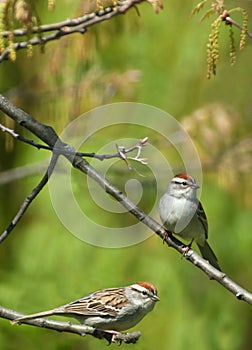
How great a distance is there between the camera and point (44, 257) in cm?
602

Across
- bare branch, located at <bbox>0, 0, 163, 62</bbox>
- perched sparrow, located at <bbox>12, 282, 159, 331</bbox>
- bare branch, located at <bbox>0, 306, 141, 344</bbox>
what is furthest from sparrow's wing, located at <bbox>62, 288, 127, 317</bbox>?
bare branch, located at <bbox>0, 0, 163, 62</bbox>

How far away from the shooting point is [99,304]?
11.8 feet

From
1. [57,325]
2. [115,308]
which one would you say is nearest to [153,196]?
[115,308]

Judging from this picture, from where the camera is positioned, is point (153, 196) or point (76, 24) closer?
A: point (76, 24)

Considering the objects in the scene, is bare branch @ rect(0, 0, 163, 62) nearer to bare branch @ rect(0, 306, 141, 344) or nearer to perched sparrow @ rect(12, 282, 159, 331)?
bare branch @ rect(0, 306, 141, 344)

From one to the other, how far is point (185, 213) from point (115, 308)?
65 centimetres

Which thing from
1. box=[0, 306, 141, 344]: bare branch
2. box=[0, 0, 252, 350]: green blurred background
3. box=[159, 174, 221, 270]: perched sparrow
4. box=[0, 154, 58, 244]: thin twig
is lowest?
box=[0, 306, 141, 344]: bare branch

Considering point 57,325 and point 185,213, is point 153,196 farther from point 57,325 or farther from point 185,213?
point 57,325

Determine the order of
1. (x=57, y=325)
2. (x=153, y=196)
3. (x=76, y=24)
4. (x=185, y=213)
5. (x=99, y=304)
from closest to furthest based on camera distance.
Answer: (x=57, y=325) < (x=76, y=24) < (x=99, y=304) < (x=185, y=213) < (x=153, y=196)

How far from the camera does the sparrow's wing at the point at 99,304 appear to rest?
3.46 metres

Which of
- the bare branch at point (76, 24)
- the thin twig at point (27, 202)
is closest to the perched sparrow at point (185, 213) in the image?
the bare branch at point (76, 24)

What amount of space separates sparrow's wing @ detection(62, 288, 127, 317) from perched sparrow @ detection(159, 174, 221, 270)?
1.37ft

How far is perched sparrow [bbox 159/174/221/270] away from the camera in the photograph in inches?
153

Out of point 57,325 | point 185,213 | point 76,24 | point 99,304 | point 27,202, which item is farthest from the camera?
point 185,213
